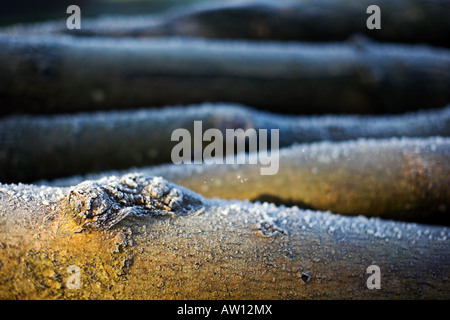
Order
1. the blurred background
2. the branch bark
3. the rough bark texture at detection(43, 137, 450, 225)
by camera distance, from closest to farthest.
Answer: the rough bark texture at detection(43, 137, 450, 225), the branch bark, the blurred background

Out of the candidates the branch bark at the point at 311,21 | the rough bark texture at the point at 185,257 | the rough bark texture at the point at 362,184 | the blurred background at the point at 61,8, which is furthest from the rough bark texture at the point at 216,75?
the blurred background at the point at 61,8

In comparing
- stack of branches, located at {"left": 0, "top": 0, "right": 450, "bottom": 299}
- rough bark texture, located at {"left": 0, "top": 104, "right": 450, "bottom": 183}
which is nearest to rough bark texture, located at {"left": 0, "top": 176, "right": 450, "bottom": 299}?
stack of branches, located at {"left": 0, "top": 0, "right": 450, "bottom": 299}

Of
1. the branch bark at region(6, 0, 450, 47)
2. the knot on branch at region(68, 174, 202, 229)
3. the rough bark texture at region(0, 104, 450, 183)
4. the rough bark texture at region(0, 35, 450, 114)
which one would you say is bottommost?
the knot on branch at region(68, 174, 202, 229)

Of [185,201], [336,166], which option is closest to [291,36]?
[336,166]

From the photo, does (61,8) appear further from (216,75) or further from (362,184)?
(362,184)

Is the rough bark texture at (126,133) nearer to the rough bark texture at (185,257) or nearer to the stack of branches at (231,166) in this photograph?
the stack of branches at (231,166)

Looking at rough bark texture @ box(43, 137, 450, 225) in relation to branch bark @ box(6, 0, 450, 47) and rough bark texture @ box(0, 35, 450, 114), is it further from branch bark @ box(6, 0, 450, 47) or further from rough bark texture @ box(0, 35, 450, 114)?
branch bark @ box(6, 0, 450, 47)
